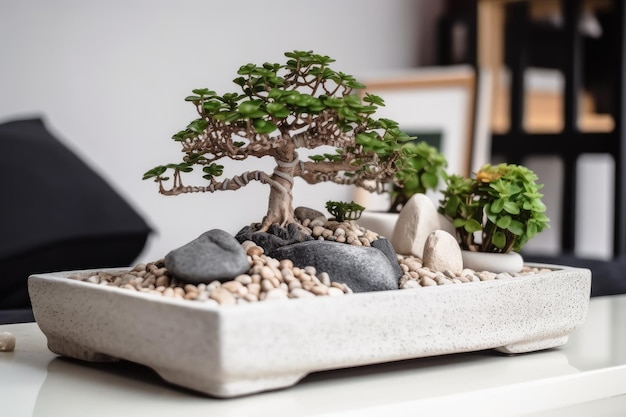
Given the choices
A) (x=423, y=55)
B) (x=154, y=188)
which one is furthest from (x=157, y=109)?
(x=423, y=55)

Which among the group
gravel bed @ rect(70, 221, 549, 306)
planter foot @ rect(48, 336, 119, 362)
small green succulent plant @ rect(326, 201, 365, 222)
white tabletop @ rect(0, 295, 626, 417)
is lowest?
white tabletop @ rect(0, 295, 626, 417)

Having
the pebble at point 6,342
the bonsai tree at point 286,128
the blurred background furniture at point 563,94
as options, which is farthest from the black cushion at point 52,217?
the blurred background furniture at point 563,94

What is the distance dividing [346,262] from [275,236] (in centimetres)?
10

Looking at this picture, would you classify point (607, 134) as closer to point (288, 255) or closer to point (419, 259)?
point (419, 259)

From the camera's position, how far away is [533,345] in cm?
100

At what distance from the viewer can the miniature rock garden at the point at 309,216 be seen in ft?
2.75

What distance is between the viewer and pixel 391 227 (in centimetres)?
123

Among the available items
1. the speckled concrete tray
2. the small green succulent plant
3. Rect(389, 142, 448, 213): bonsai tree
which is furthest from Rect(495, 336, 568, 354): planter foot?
Rect(389, 142, 448, 213): bonsai tree

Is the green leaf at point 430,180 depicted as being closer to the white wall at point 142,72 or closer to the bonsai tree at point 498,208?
the bonsai tree at point 498,208

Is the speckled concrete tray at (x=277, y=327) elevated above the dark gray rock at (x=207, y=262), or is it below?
below

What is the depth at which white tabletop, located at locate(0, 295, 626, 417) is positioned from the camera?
29.4 inches

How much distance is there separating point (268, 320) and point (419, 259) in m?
0.41

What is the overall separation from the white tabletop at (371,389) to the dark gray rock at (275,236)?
0.49ft

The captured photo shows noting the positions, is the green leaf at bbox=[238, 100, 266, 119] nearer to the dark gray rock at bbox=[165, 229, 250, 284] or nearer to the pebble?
the dark gray rock at bbox=[165, 229, 250, 284]
